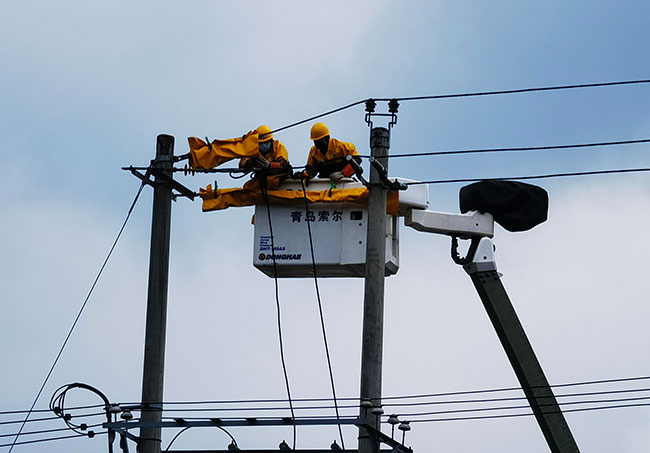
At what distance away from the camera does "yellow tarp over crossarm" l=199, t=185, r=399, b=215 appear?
1492 centimetres

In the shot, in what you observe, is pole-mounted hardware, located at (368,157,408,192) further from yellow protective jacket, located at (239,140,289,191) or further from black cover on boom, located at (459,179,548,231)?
black cover on boom, located at (459,179,548,231)

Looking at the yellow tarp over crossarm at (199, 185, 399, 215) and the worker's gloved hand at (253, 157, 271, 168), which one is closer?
the yellow tarp over crossarm at (199, 185, 399, 215)

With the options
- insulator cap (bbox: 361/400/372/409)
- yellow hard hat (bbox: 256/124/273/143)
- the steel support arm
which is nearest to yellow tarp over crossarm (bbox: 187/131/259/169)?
yellow hard hat (bbox: 256/124/273/143)

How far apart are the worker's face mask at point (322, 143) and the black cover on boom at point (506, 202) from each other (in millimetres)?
1750

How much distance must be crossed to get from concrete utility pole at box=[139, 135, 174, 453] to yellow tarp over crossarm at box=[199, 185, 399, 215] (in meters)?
0.55

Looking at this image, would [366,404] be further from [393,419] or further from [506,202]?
[506,202]

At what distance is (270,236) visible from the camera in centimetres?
1538

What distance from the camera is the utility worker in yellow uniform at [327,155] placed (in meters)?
15.2

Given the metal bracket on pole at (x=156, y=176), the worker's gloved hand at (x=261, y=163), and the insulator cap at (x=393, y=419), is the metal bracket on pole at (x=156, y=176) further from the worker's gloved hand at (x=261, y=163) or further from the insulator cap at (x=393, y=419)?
the insulator cap at (x=393, y=419)

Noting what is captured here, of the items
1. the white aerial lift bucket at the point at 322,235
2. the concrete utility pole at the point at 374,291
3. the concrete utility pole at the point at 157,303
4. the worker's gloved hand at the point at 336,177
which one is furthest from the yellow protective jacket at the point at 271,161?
the concrete utility pole at the point at 374,291

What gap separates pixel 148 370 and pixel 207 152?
2702 mm

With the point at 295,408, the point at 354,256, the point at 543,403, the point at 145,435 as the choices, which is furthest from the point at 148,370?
the point at 543,403

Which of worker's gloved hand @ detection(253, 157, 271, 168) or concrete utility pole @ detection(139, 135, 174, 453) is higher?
worker's gloved hand @ detection(253, 157, 271, 168)

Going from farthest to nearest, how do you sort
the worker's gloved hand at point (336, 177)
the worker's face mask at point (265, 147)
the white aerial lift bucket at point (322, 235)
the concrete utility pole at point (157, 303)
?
the worker's face mask at point (265, 147), the worker's gloved hand at point (336, 177), the white aerial lift bucket at point (322, 235), the concrete utility pole at point (157, 303)
